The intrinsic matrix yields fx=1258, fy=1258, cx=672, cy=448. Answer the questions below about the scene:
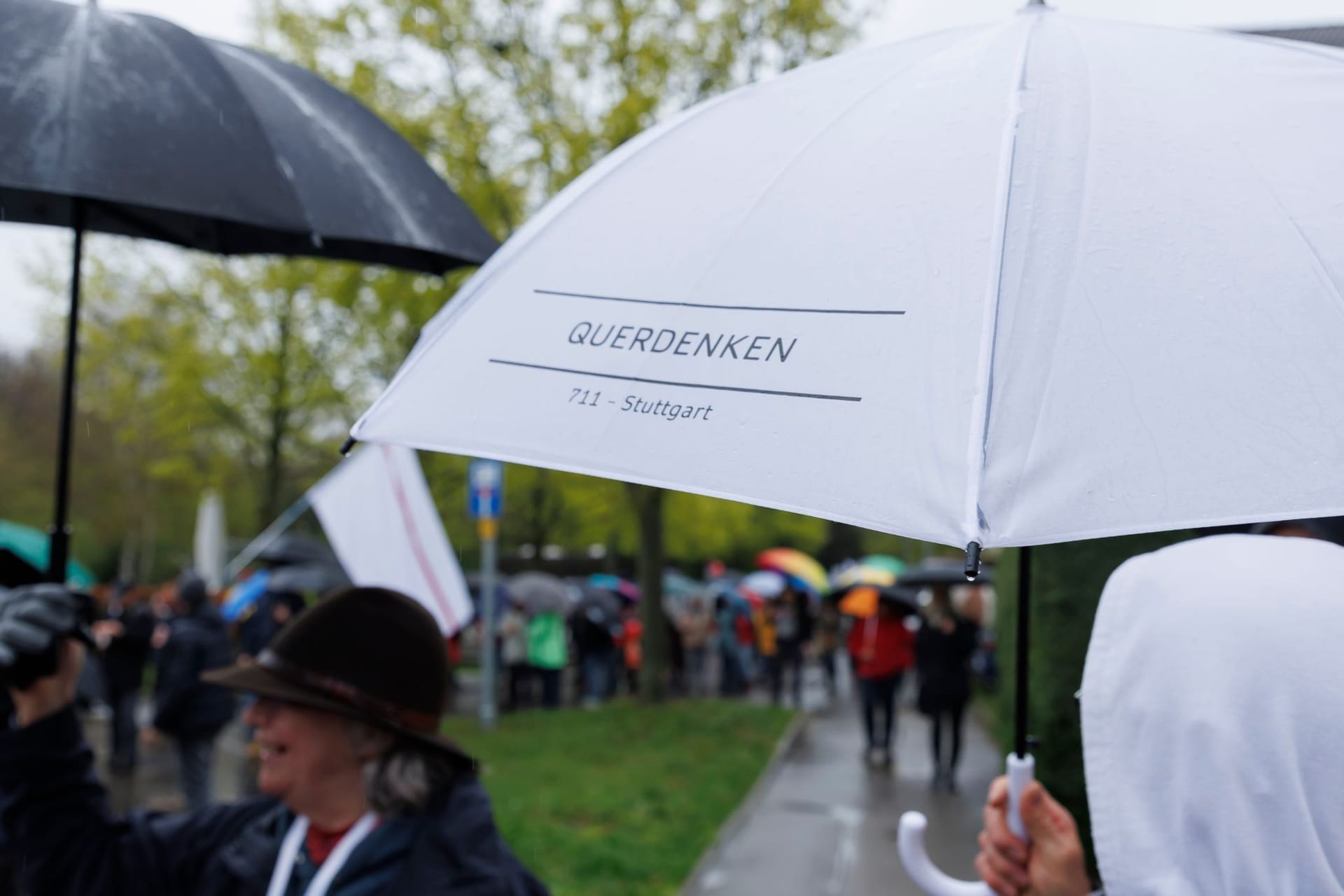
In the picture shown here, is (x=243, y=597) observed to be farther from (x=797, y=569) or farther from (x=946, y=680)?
(x=797, y=569)

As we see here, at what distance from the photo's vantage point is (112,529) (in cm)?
3778

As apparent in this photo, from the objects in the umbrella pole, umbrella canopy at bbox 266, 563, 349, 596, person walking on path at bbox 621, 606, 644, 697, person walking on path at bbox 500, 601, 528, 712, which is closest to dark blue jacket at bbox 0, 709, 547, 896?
the umbrella pole

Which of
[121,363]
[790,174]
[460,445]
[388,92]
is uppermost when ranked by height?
[388,92]

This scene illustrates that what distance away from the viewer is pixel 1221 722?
1.52m

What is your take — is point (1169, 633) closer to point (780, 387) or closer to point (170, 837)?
point (780, 387)

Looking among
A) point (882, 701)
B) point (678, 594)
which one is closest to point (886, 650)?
point (882, 701)

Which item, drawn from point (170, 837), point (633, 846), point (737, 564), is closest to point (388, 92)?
point (633, 846)

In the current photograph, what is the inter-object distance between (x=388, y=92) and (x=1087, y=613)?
1263 centimetres

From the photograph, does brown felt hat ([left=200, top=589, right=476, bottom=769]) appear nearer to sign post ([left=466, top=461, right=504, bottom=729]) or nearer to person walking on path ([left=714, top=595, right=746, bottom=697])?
sign post ([left=466, top=461, right=504, bottom=729])

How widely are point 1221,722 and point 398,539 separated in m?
5.61

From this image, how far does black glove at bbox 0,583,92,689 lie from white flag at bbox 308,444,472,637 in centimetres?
402

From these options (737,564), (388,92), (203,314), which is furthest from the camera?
(737,564)

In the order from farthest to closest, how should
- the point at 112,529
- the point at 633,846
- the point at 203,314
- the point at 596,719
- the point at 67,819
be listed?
the point at 112,529, the point at 203,314, the point at 596,719, the point at 633,846, the point at 67,819

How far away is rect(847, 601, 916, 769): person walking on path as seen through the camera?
1280cm
